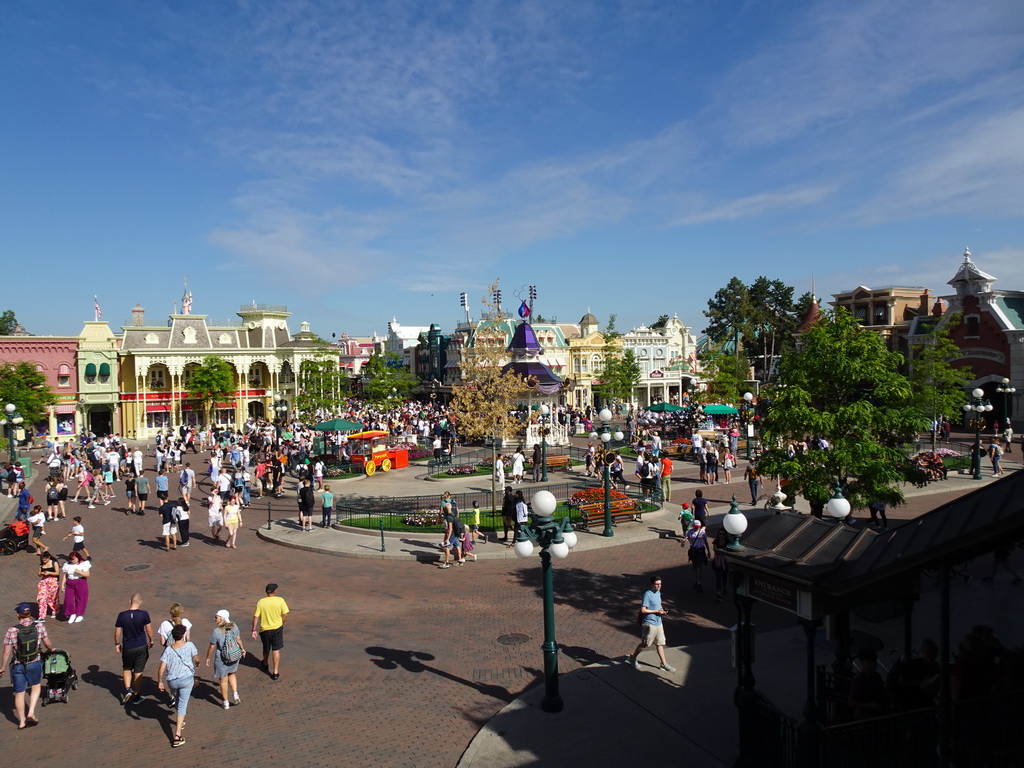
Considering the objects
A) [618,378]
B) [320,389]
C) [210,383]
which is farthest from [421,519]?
[210,383]

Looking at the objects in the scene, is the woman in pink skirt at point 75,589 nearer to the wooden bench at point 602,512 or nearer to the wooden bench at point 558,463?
the wooden bench at point 602,512

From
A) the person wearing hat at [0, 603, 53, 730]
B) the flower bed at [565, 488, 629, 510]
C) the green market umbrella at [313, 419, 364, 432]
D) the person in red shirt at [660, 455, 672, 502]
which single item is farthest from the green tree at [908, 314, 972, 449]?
the person wearing hat at [0, 603, 53, 730]

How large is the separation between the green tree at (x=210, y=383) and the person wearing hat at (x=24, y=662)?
5177cm

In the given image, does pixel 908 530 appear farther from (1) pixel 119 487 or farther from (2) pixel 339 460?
(1) pixel 119 487

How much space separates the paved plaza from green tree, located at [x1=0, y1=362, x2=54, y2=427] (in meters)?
32.7

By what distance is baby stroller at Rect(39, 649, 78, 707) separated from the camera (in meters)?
9.50

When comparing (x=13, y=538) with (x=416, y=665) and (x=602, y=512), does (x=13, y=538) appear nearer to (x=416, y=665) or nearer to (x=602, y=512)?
(x=416, y=665)

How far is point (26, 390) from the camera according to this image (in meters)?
45.8

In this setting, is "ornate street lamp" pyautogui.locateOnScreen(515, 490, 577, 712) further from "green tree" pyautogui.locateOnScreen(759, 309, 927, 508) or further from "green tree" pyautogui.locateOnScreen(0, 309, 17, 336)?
"green tree" pyautogui.locateOnScreen(0, 309, 17, 336)

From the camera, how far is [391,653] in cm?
1135

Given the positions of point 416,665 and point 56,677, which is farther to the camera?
point 416,665

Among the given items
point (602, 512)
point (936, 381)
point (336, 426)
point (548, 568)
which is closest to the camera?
point (548, 568)

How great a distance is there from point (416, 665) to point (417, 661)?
0.51ft

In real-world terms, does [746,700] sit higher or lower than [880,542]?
lower
